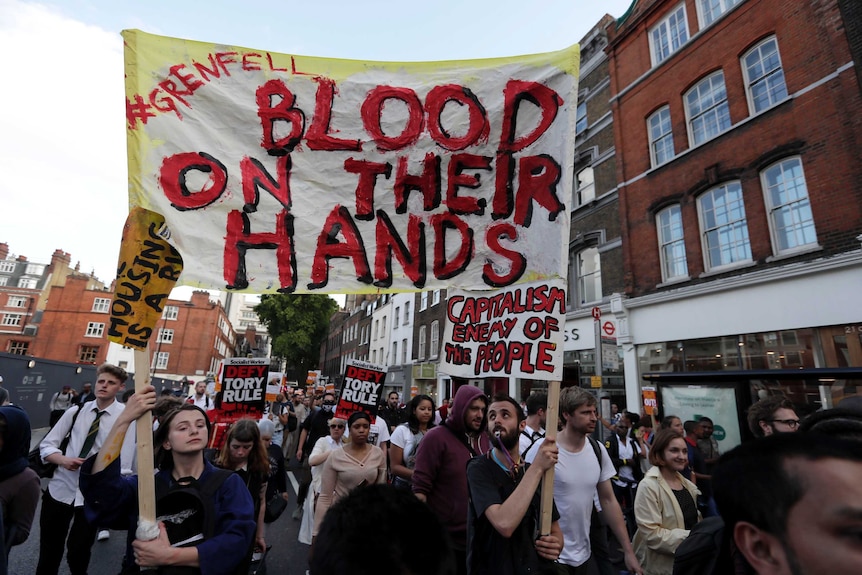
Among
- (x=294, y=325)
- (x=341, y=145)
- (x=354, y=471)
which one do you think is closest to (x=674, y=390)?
(x=354, y=471)

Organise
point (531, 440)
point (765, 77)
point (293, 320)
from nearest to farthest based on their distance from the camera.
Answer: point (531, 440)
point (765, 77)
point (293, 320)

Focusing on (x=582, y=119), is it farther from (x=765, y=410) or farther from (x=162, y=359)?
(x=162, y=359)

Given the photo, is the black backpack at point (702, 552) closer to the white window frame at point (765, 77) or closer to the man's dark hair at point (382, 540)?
the man's dark hair at point (382, 540)

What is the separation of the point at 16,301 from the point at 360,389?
283 feet

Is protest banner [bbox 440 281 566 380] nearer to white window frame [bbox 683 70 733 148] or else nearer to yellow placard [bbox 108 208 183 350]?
yellow placard [bbox 108 208 183 350]

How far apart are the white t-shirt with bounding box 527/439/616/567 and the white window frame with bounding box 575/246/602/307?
13.0 metres

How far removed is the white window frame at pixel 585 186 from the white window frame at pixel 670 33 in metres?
4.10

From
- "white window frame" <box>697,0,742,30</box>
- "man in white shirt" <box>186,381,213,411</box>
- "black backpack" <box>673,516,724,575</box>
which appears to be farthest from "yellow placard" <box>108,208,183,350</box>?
"white window frame" <box>697,0,742,30</box>

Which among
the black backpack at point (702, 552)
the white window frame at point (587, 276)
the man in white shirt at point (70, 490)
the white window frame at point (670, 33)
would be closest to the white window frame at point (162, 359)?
the white window frame at point (587, 276)

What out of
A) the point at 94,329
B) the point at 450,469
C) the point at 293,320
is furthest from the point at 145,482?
the point at 94,329

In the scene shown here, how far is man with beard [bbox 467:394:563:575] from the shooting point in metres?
2.38

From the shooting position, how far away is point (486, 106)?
133 inches

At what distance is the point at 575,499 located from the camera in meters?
3.30

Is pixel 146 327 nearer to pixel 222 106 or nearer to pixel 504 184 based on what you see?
pixel 222 106
